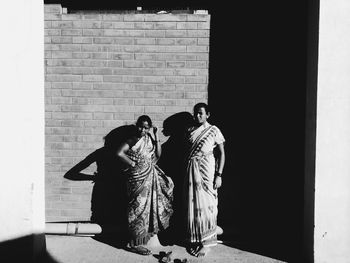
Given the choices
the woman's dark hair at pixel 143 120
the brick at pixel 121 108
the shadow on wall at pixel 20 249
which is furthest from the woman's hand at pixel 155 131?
the shadow on wall at pixel 20 249

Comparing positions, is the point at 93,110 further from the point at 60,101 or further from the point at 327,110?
the point at 327,110

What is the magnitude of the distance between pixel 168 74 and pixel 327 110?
7.26 feet

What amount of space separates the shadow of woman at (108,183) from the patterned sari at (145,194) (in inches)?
16.2

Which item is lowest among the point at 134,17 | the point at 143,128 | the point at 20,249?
the point at 20,249

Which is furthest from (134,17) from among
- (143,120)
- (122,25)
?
(143,120)

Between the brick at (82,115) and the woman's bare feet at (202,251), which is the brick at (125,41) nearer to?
the brick at (82,115)

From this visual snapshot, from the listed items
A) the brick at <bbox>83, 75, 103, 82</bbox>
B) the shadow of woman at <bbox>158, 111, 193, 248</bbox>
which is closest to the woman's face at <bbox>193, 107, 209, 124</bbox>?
the shadow of woman at <bbox>158, 111, 193, 248</bbox>

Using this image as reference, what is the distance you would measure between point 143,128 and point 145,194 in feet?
2.93

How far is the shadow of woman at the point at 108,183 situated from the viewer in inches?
222

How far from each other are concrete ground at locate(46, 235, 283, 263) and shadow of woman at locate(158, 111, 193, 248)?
218 millimetres

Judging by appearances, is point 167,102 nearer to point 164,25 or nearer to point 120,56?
point 120,56

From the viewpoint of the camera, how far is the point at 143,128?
17.0ft

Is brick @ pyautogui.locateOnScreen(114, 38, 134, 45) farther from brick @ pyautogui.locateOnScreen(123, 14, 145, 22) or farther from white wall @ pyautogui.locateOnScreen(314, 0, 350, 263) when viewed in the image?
white wall @ pyautogui.locateOnScreen(314, 0, 350, 263)

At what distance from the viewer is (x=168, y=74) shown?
557cm
